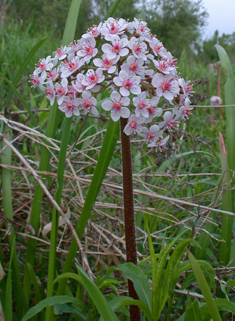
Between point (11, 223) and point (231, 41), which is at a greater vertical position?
point (231, 41)

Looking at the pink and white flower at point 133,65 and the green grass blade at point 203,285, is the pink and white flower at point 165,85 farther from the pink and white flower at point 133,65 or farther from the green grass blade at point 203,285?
the green grass blade at point 203,285

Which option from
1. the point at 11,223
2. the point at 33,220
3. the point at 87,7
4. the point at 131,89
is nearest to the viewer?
the point at 131,89

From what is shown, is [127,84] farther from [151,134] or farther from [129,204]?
[129,204]

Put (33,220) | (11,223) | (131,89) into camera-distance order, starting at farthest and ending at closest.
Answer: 1. (33,220)
2. (11,223)
3. (131,89)

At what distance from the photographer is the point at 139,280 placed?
120 cm

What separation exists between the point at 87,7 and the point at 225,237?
90.2 ft

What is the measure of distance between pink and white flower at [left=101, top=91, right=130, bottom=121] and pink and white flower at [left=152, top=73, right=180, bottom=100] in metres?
0.13

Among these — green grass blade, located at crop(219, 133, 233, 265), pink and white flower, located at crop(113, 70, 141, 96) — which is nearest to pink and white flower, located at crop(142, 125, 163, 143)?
pink and white flower, located at crop(113, 70, 141, 96)

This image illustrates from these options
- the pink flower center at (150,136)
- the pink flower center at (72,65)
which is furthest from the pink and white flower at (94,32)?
the pink flower center at (150,136)

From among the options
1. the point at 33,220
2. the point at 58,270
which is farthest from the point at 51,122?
the point at 58,270

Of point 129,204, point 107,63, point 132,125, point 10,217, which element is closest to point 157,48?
point 107,63

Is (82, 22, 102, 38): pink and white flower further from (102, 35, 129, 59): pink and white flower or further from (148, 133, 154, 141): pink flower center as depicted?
(148, 133, 154, 141): pink flower center

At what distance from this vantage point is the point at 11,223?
1601 millimetres

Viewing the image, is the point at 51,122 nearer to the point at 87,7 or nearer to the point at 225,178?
the point at 225,178
